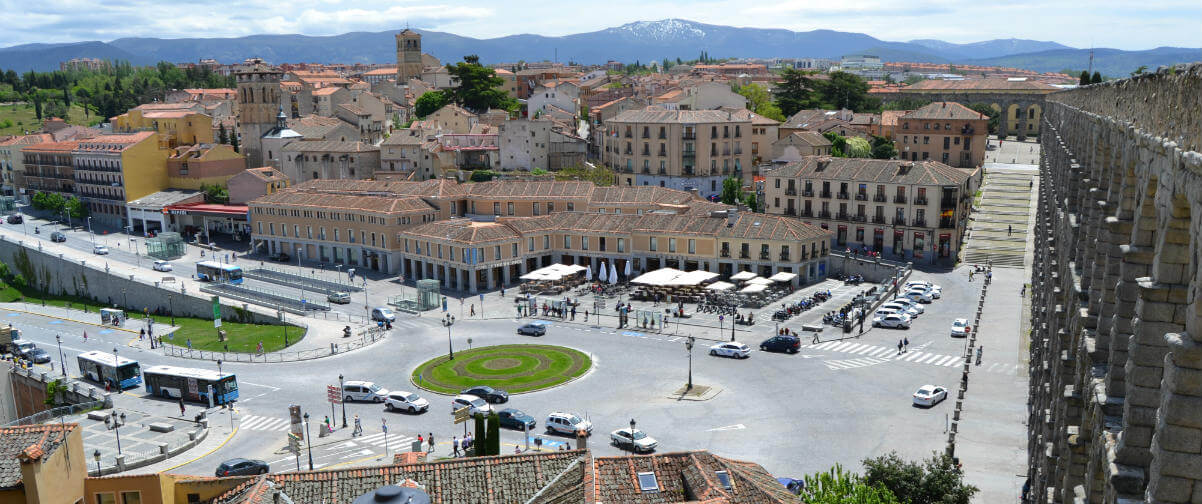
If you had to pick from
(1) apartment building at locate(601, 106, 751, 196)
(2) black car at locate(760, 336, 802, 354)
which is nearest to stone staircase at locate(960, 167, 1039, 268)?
(1) apartment building at locate(601, 106, 751, 196)

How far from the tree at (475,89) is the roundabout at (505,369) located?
87.2 meters

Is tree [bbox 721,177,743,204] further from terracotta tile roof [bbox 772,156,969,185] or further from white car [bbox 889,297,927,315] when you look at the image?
white car [bbox 889,297,927,315]

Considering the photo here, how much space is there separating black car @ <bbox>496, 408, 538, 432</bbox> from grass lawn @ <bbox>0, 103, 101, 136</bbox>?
150446 mm

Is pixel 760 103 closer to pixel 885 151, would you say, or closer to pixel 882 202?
pixel 885 151

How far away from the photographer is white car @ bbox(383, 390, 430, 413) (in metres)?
48.7

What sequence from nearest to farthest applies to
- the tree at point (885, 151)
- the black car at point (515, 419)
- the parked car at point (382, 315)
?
the black car at point (515, 419) → the parked car at point (382, 315) → the tree at point (885, 151)

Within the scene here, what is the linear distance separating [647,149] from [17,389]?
223 ft

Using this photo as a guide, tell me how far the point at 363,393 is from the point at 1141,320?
4557 cm

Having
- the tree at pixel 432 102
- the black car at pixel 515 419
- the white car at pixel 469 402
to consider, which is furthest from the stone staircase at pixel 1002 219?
the tree at pixel 432 102

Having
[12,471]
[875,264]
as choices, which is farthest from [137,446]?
[875,264]

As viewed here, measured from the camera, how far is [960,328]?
2272 inches

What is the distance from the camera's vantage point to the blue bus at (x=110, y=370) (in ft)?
190

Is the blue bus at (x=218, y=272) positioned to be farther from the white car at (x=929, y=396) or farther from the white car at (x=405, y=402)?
the white car at (x=929, y=396)

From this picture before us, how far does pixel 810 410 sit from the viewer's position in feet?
150
